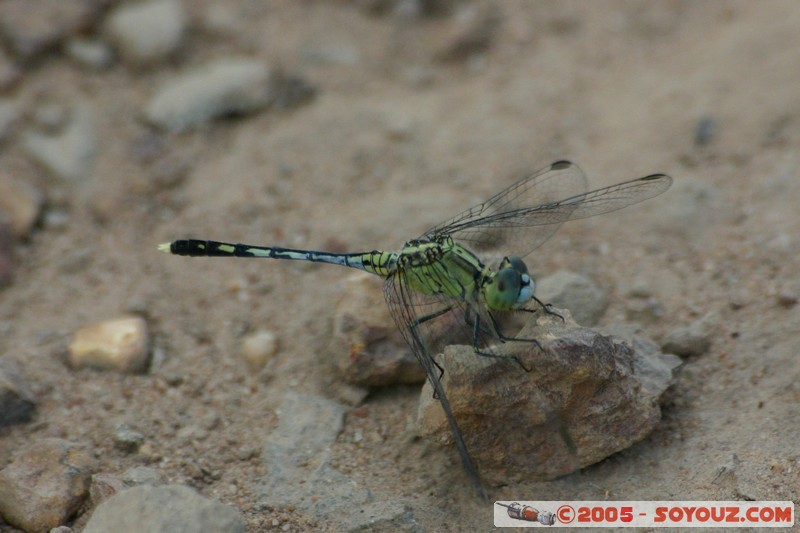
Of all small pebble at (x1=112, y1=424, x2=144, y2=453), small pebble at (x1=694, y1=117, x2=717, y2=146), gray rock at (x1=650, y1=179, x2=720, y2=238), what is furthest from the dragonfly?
small pebble at (x1=694, y1=117, x2=717, y2=146)

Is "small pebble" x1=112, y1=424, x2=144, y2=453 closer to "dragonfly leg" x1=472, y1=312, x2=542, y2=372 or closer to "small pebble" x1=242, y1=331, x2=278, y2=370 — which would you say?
"small pebble" x1=242, y1=331, x2=278, y2=370

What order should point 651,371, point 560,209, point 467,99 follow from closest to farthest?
point 651,371 < point 560,209 < point 467,99

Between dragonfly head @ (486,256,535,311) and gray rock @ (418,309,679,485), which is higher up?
dragonfly head @ (486,256,535,311)

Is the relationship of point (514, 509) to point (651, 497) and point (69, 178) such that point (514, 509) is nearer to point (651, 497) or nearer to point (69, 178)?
point (651, 497)

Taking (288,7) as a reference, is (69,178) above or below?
below

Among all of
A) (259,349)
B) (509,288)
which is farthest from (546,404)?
(259,349)

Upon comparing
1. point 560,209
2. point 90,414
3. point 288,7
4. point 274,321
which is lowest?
point 90,414

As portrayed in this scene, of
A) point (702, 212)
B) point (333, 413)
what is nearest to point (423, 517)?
point (333, 413)
